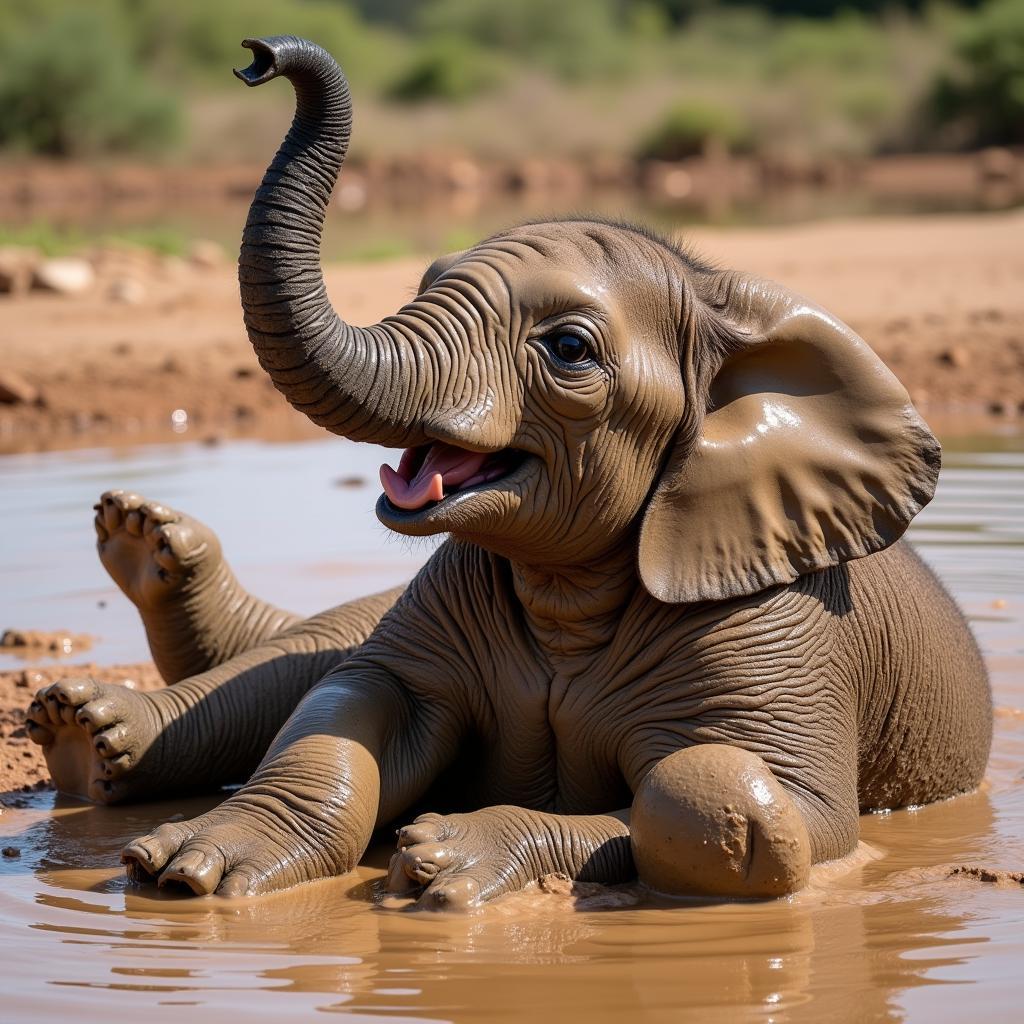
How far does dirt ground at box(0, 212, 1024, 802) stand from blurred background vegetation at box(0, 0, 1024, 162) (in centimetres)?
3615

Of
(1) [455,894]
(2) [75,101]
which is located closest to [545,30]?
(2) [75,101]

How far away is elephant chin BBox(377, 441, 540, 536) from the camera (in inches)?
197

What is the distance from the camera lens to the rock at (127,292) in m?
21.7

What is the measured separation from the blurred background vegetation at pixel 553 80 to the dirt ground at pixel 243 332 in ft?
119

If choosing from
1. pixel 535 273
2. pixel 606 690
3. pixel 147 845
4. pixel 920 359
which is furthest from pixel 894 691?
pixel 920 359

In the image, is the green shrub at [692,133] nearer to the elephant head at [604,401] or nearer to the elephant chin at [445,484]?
the elephant head at [604,401]

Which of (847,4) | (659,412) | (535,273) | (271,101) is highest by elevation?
(847,4)

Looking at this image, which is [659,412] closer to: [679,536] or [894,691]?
[679,536]

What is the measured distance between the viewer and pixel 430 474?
5.10 metres

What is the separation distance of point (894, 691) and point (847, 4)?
9442 centimetres

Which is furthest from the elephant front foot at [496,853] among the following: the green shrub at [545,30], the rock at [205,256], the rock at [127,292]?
the green shrub at [545,30]

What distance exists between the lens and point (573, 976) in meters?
4.66

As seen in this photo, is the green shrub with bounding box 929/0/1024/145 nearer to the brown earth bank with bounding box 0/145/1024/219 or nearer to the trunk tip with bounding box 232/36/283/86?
the brown earth bank with bounding box 0/145/1024/219

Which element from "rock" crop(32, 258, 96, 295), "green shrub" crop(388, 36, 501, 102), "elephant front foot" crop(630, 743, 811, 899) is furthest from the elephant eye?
"green shrub" crop(388, 36, 501, 102)
